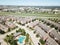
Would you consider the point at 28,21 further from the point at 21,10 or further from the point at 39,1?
the point at 39,1

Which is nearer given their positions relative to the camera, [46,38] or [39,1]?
[46,38]

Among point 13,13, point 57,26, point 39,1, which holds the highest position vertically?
point 39,1

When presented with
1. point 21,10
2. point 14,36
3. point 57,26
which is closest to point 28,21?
point 21,10

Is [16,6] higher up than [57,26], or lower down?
higher up

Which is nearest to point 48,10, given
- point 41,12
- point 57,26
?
point 41,12

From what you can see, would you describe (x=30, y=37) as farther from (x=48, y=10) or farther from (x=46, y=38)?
(x=48, y=10)

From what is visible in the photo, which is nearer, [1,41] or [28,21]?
[1,41]

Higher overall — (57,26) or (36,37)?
(57,26)
